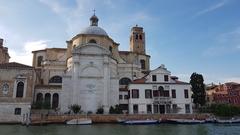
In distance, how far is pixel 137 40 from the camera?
54.6 m

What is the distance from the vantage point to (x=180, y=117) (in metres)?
34.2

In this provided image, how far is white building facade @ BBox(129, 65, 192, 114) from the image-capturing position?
37.8 meters

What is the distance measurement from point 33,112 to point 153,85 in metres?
17.9

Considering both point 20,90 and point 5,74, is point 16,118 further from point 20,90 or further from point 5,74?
point 5,74

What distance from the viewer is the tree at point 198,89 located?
4056 centimetres

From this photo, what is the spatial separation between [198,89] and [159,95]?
23.7ft

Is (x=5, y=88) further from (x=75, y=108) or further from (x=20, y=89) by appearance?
(x=75, y=108)

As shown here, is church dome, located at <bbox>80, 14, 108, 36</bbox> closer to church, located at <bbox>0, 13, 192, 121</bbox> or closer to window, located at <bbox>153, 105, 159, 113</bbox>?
church, located at <bbox>0, 13, 192, 121</bbox>

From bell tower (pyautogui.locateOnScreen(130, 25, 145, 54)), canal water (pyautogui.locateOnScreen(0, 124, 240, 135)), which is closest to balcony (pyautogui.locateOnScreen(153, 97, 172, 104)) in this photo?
canal water (pyautogui.locateOnScreen(0, 124, 240, 135))

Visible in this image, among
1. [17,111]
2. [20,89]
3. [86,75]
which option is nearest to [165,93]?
[86,75]

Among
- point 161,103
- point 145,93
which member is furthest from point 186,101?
point 145,93

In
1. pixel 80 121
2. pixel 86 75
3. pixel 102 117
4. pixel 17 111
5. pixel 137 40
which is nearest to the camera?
pixel 80 121

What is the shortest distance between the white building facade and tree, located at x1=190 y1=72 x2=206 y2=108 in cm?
198

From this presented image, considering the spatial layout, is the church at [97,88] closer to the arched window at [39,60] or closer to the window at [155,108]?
the window at [155,108]
